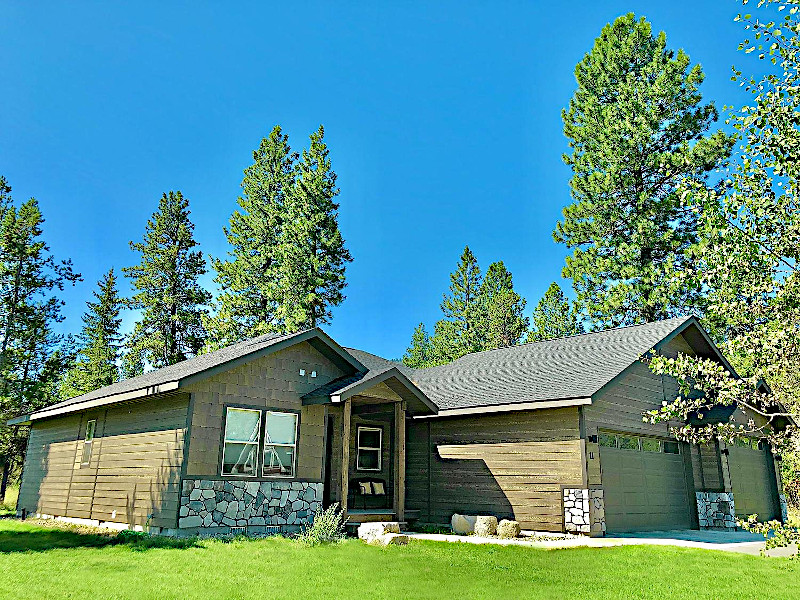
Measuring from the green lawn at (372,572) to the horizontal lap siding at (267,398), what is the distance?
1964 millimetres

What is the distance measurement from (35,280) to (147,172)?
7.88 m

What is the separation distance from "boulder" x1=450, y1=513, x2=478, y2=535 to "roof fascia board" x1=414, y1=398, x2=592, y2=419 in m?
2.32

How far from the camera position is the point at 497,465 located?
14.2 m

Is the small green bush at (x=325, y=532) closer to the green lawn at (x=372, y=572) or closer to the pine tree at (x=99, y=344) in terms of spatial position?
the green lawn at (x=372, y=572)

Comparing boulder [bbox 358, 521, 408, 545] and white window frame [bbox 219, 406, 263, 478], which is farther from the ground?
white window frame [bbox 219, 406, 263, 478]

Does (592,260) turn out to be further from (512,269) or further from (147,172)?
(147,172)

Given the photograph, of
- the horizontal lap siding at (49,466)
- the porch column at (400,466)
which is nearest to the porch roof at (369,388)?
the porch column at (400,466)

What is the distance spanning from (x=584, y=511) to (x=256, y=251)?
20.6 m

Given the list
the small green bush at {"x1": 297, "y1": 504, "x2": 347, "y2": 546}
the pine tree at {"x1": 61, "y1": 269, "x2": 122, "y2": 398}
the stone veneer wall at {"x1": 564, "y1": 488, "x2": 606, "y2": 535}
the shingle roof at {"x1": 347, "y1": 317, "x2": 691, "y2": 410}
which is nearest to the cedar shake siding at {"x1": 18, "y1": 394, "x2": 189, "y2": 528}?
the small green bush at {"x1": 297, "y1": 504, "x2": 347, "y2": 546}

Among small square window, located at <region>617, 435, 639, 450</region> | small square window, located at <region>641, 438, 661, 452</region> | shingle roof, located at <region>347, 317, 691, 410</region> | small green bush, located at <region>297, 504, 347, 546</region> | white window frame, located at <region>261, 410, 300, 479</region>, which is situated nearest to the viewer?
small green bush, located at <region>297, 504, 347, 546</region>

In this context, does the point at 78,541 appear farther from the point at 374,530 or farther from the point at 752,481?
the point at 752,481

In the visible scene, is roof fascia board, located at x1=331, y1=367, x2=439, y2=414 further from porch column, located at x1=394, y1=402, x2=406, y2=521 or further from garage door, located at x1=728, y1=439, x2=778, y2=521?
garage door, located at x1=728, y1=439, x2=778, y2=521

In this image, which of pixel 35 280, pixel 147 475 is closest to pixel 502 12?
pixel 147 475

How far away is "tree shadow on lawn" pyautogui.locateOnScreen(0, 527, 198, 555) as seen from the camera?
33.3 ft
